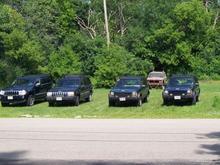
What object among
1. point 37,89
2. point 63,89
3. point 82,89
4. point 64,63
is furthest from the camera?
point 64,63

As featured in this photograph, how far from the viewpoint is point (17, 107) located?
3144cm

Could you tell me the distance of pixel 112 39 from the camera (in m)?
65.6

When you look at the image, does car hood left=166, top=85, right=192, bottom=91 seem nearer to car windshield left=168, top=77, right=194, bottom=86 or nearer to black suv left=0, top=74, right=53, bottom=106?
car windshield left=168, top=77, right=194, bottom=86

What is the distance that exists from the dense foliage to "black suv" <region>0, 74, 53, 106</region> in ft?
41.4

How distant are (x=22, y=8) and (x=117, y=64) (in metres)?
16.2

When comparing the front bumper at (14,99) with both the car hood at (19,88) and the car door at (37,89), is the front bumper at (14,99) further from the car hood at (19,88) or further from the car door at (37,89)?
the car door at (37,89)

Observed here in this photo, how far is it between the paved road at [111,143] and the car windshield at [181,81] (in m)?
10.2

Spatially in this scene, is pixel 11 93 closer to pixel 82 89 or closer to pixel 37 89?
pixel 37 89

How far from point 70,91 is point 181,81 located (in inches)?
248

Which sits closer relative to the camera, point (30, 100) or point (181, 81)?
point (181, 81)

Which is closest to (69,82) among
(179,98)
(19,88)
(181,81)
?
(19,88)

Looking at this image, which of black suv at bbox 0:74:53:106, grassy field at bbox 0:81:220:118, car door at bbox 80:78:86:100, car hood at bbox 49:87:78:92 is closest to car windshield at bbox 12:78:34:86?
black suv at bbox 0:74:53:106

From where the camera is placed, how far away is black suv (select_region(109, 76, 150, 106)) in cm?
2988

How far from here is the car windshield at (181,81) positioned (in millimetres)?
30597
